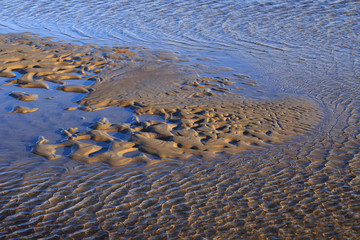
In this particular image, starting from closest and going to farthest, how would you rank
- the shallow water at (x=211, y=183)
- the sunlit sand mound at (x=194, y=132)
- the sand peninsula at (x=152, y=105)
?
the shallow water at (x=211, y=183) < the sunlit sand mound at (x=194, y=132) < the sand peninsula at (x=152, y=105)

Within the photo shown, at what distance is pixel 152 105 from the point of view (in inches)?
240

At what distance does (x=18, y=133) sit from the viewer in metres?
5.23

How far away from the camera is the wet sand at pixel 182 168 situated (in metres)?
3.55

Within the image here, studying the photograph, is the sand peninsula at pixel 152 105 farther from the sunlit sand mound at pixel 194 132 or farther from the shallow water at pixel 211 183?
the shallow water at pixel 211 183

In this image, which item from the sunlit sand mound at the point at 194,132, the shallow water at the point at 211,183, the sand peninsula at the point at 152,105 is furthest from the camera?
the sand peninsula at the point at 152,105

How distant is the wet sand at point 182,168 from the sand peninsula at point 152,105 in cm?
2

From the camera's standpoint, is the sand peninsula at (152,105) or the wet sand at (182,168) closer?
the wet sand at (182,168)

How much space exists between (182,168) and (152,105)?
1.83m

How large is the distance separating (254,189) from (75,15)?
33.6ft

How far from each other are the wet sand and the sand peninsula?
0.02 meters

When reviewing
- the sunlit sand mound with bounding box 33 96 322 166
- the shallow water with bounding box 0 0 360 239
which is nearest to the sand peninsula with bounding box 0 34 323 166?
the sunlit sand mound with bounding box 33 96 322 166

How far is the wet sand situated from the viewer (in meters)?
3.55

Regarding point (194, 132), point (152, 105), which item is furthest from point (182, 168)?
point (152, 105)

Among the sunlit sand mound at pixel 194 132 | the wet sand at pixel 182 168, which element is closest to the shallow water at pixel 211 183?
the wet sand at pixel 182 168
